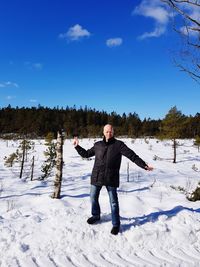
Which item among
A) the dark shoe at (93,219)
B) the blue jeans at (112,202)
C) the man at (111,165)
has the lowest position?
→ the dark shoe at (93,219)

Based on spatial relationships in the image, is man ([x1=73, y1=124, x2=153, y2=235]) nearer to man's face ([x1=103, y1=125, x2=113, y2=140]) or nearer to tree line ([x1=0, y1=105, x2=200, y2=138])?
man's face ([x1=103, y1=125, x2=113, y2=140])

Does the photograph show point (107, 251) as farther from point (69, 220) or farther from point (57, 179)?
point (57, 179)

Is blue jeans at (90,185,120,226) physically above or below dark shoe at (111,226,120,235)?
above

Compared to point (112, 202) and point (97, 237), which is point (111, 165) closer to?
point (112, 202)

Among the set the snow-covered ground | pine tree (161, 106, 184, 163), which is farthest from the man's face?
pine tree (161, 106, 184, 163)

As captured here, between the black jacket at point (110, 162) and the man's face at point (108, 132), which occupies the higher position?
the man's face at point (108, 132)

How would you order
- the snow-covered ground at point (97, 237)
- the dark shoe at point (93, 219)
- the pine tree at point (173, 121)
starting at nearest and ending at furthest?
the snow-covered ground at point (97, 237), the dark shoe at point (93, 219), the pine tree at point (173, 121)

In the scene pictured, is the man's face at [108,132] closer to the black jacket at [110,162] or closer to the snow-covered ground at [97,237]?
the black jacket at [110,162]

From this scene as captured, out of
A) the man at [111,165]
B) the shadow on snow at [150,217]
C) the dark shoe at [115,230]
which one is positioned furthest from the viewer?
the shadow on snow at [150,217]

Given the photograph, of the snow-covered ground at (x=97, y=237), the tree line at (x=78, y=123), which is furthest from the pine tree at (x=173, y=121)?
the snow-covered ground at (x=97, y=237)

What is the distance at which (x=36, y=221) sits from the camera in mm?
6535

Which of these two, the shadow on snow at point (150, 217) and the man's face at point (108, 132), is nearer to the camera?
the man's face at point (108, 132)

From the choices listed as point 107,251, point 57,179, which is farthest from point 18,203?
point 107,251

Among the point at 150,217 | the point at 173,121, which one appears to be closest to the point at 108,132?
the point at 150,217
